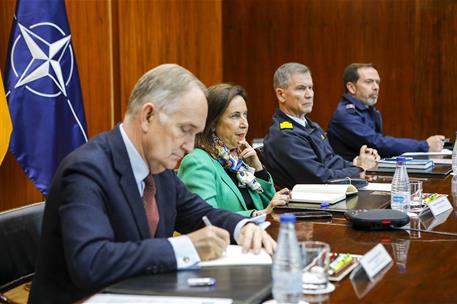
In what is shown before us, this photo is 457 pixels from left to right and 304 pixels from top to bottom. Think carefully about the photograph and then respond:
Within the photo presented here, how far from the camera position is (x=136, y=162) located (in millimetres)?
2076

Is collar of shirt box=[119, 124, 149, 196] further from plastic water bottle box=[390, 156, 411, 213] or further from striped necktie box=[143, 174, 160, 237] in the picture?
plastic water bottle box=[390, 156, 411, 213]

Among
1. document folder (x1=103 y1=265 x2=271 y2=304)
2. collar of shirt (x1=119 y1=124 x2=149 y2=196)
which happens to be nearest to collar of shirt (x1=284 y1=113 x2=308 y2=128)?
collar of shirt (x1=119 y1=124 x2=149 y2=196)

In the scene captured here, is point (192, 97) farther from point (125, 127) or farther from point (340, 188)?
→ point (340, 188)

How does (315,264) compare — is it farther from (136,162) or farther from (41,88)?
(41,88)

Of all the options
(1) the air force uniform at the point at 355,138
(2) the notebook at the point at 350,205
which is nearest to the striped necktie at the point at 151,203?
(2) the notebook at the point at 350,205

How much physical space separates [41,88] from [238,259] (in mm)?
2273

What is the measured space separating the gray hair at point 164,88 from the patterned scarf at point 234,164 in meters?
1.21

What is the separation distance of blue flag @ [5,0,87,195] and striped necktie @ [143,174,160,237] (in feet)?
6.12

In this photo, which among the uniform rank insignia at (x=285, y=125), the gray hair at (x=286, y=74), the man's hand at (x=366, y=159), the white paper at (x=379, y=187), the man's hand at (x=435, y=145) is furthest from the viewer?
the man's hand at (x=435, y=145)

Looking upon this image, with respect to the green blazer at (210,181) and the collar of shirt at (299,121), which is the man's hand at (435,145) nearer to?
the collar of shirt at (299,121)

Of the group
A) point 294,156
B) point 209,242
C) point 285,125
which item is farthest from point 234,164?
point 209,242

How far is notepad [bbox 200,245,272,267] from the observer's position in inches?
77.5

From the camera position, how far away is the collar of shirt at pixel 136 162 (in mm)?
2064

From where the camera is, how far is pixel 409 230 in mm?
2578
